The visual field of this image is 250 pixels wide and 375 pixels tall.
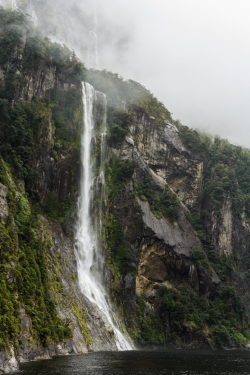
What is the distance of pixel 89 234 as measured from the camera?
1569 inches

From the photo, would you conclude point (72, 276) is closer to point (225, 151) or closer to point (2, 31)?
point (2, 31)

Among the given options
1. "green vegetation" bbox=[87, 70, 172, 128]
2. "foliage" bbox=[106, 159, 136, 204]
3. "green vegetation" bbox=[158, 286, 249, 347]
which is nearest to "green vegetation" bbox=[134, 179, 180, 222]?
"foliage" bbox=[106, 159, 136, 204]

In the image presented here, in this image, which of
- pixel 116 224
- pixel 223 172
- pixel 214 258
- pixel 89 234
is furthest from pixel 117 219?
pixel 223 172

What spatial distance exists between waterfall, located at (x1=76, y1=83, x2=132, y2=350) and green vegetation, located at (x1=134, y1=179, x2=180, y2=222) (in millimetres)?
7236

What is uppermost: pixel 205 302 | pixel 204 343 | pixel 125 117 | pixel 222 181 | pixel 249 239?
pixel 125 117

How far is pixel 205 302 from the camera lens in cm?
4716

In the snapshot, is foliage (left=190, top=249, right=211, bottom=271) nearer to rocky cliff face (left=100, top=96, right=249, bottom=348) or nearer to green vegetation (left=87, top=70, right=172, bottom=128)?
rocky cliff face (left=100, top=96, right=249, bottom=348)

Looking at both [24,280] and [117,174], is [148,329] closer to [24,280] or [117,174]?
[117,174]

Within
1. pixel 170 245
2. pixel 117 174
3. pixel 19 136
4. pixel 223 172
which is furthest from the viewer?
pixel 223 172

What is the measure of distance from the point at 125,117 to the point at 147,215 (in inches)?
626

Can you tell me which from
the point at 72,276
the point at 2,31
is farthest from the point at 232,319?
the point at 2,31

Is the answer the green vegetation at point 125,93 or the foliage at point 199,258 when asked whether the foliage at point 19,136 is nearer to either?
the green vegetation at point 125,93

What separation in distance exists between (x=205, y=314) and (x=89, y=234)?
19904 mm

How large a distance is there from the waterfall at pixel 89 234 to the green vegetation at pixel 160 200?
285 inches
